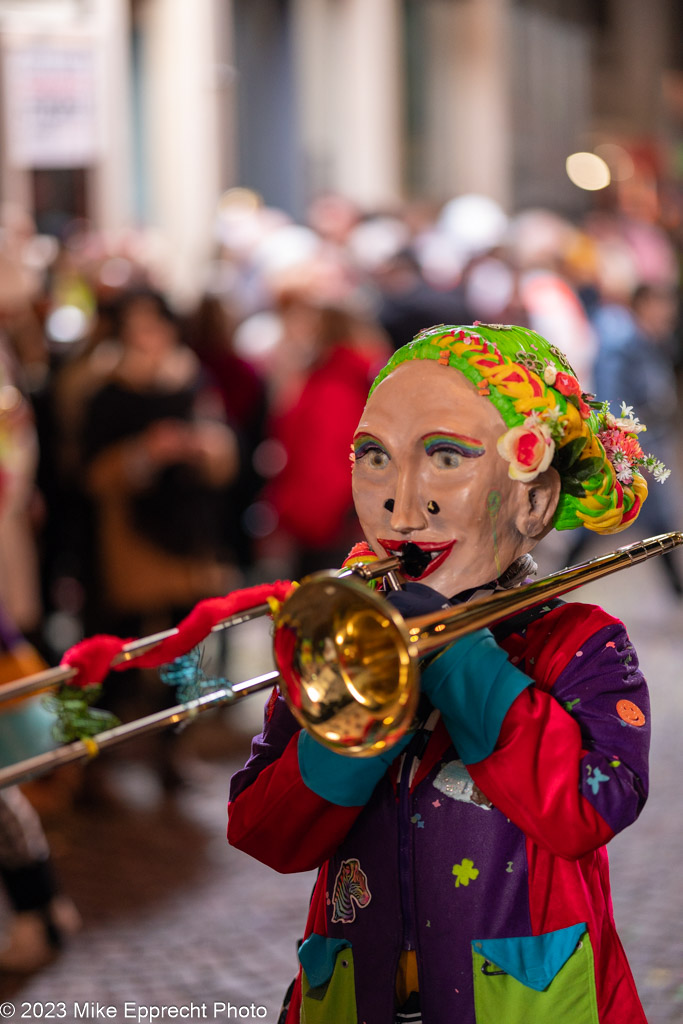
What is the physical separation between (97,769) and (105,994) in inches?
68.6

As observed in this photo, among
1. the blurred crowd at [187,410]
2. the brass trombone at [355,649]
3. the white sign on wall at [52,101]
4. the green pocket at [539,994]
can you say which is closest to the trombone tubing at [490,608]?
→ the brass trombone at [355,649]

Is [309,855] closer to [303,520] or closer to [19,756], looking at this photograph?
[19,756]

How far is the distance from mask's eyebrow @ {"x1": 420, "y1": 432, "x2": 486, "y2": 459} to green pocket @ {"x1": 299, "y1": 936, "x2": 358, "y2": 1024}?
2.52 feet

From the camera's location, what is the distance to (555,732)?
188 centimetres

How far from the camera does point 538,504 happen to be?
2.09m

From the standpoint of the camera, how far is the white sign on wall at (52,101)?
300 inches

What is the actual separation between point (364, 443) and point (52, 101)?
6248 millimetres

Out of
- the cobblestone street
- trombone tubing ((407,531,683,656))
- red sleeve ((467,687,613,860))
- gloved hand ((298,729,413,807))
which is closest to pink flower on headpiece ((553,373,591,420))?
trombone tubing ((407,531,683,656))

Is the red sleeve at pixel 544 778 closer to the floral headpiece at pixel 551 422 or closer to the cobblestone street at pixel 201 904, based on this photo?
the floral headpiece at pixel 551 422

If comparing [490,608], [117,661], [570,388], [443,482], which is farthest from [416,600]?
[117,661]

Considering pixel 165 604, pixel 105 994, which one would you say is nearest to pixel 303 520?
pixel 165 604

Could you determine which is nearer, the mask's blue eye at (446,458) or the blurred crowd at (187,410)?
the mask's blue eye at (446,458)

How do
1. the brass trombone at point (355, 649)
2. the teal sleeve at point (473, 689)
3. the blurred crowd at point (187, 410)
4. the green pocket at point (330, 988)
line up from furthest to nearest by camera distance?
the blurred crowd at point (187, 410), the green pocket at point (330, 988), the teal sleeve at point (473, 689), the brass trombone at point (355, 649)

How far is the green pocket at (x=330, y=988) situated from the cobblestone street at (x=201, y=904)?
5.15 feet
